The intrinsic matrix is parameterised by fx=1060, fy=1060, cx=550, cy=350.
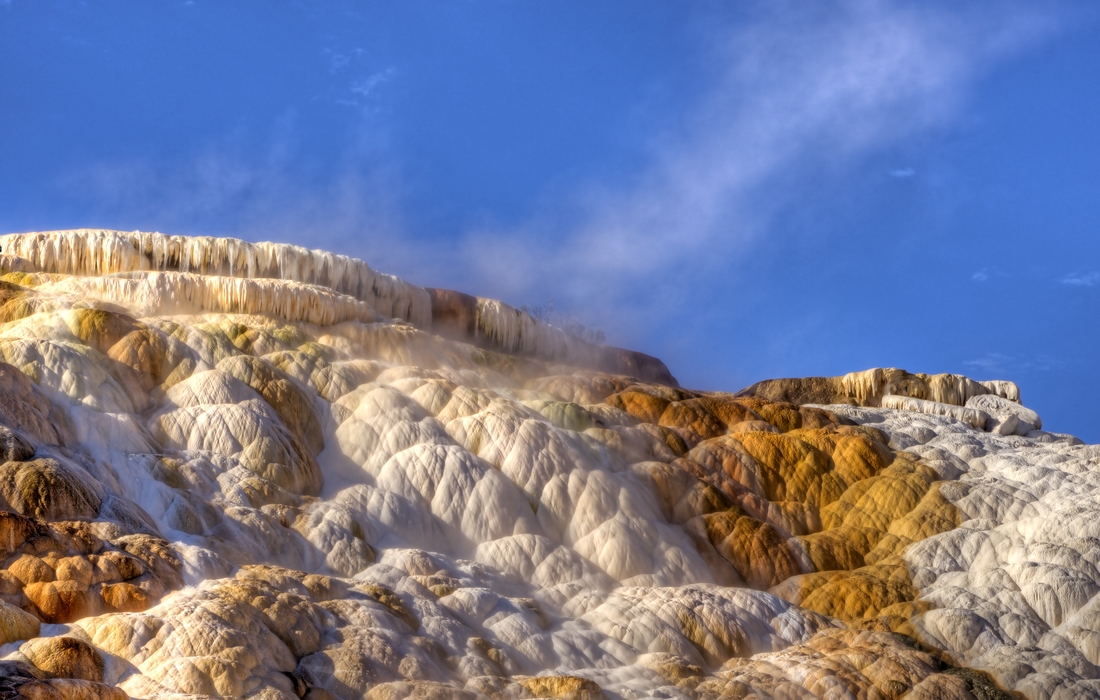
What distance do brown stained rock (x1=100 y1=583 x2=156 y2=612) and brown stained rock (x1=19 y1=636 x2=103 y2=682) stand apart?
899 millimetres

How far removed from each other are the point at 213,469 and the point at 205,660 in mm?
4262

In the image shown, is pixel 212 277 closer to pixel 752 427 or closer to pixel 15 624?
pixel 15 624

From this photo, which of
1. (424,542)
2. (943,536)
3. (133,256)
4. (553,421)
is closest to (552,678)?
(424,542)

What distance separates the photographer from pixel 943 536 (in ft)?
51.8

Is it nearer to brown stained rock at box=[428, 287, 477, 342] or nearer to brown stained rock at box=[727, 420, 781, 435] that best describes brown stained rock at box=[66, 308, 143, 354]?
brown stained rock at box=[428, 287, 477, 342]

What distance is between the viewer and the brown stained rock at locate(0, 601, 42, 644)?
880cm

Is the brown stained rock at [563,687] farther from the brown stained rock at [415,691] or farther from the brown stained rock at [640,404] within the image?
the brown stained rock at [640,404]

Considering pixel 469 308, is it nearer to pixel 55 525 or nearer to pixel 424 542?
pixel 424 542

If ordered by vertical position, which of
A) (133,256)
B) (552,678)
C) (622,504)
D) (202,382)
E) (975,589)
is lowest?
(552,678)

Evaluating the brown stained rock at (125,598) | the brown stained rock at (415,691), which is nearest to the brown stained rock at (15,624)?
the brown stained rock at (125,598)

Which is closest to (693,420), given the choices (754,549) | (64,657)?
A: (754,549)

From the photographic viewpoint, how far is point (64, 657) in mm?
8555

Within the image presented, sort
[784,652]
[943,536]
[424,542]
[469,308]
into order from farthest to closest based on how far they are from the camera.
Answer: [469,308], [943,536], [424,542], [784,652]

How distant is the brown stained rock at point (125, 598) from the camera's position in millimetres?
9719
